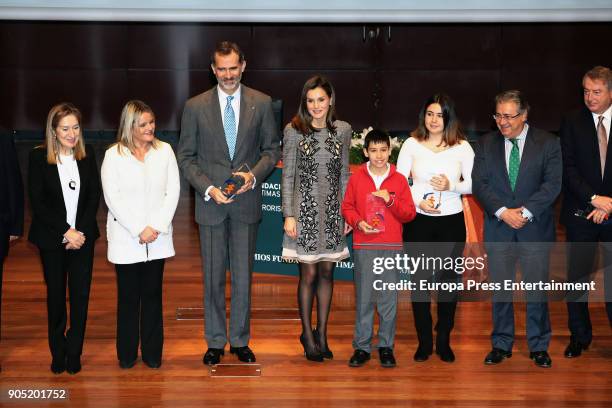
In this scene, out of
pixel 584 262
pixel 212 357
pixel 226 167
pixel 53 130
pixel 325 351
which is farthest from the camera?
pixel 584 262

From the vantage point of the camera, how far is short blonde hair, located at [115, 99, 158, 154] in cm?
417

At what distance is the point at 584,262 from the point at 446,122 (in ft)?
3.87

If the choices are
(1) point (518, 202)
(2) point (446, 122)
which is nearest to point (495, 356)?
(1) point (518, 202)

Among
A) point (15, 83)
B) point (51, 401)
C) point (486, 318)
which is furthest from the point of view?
point (15, 83)

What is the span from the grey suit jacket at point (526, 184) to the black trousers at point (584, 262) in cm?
18

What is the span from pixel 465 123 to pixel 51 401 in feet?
29.7

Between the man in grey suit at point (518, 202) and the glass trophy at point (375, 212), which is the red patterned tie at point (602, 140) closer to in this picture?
the man in grey suit at point (518, 202)

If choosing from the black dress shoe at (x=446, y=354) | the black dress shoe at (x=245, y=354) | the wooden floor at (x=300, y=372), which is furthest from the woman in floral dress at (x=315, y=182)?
the black dress shoe at (x=446, y=354)

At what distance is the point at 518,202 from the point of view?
4379 mm

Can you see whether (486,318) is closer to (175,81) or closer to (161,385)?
(161,385)

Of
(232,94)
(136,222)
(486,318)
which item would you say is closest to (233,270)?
(136,222)

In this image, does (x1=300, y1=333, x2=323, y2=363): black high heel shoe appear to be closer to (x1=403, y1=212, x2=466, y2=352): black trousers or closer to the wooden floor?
the wooden floor

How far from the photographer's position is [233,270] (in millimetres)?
A: 4434

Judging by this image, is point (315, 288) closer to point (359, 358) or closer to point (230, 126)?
point (359, 358)
